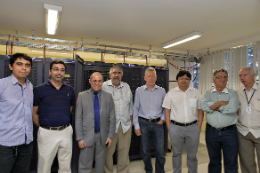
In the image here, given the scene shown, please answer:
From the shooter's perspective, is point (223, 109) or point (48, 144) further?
point (223, 109)

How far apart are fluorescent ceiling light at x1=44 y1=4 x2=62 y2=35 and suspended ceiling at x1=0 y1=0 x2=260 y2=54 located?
8cm

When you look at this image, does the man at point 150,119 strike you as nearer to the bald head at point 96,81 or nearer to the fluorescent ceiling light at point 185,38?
the bald head at point 96,81

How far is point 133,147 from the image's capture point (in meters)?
2.93

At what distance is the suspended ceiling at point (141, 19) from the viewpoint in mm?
2363

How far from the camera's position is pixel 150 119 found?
2.24m

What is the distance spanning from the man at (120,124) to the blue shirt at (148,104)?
0.51 ft

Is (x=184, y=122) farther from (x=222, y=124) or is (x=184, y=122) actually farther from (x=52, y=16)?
(x=52, y=16)

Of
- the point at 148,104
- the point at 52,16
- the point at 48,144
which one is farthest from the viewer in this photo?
the point at 52,16

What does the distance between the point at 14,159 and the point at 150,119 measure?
1643 millimetres

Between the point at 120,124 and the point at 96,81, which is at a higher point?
the point at 96,81

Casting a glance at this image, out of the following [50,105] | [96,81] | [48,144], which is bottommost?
[48,144]

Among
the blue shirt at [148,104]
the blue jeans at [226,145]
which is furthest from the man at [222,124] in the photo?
the blue shirt at [148,104]

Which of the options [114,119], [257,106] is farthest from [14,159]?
[257,106]

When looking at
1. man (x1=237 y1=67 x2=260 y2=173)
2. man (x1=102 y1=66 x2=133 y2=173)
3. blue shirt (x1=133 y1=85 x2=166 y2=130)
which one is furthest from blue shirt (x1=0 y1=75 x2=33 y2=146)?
man (x1=237 y1=67 x2=260 y2=173)
